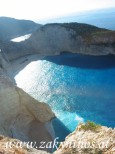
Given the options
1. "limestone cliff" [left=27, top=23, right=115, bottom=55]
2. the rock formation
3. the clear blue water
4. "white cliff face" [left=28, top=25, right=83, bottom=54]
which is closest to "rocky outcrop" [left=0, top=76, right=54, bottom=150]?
the rock formation

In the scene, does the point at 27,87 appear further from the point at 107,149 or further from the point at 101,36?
the point at 107,149

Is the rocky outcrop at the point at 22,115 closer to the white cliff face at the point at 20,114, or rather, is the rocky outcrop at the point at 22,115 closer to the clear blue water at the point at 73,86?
the white cliff face at the point at 20,114

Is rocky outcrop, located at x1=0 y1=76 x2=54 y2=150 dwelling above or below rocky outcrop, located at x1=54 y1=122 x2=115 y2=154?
below

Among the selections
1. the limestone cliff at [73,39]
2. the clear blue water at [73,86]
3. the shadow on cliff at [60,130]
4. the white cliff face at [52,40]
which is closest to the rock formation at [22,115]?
the shadow on cliff at [60,130]

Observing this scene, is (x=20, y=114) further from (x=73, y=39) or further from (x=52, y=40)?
(x=52, y=40)

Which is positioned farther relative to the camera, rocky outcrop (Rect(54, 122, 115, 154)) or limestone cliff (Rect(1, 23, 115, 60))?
limestone cliff (Rect(1, 23, 115, 60))

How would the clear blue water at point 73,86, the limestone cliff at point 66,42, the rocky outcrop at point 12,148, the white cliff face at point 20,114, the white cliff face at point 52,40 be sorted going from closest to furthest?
the rocky outcrop at point 12,148, the white cliff face at point 20,114, the clear blue water at point 73,86, the limestone cliff at point 66,42, the white cliff face at point 52,40

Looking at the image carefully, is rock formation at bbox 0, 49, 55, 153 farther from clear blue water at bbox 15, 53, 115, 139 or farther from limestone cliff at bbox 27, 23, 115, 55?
limestone cliff at bbox 27, 23, 115, 55
